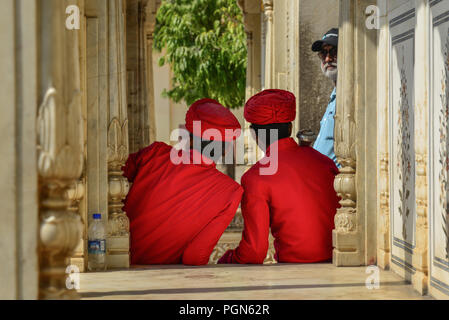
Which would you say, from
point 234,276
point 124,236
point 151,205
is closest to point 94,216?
point 124,236

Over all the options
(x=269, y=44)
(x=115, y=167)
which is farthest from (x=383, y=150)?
(x=269, y=44)

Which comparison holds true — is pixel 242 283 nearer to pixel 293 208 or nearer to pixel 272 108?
pixel 293 208

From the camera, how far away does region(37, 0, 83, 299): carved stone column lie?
2.37 m

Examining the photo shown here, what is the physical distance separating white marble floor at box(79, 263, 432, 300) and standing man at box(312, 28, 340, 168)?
1.73 metres

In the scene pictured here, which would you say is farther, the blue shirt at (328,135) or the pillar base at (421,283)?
the blue shirt at (328,135)

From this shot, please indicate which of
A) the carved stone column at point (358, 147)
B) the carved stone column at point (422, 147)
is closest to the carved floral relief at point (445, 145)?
the carved stone column at point (422, 147)

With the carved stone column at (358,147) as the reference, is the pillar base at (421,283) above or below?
below

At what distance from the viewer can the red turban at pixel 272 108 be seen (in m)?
4.95

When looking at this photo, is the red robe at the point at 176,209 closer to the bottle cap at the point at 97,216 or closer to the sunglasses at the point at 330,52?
the bottle cap at the point at 97,216

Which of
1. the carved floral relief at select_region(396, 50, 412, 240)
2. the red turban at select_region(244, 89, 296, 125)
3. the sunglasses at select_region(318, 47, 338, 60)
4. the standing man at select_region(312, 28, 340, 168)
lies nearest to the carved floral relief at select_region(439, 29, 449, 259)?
the carved floral relief at select_region(396, 50, 412, 240)

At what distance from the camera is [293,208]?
4660mm

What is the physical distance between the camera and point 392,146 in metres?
4.14

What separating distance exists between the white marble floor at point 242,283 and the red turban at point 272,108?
1.03 meters

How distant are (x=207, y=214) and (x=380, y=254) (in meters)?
1.09
